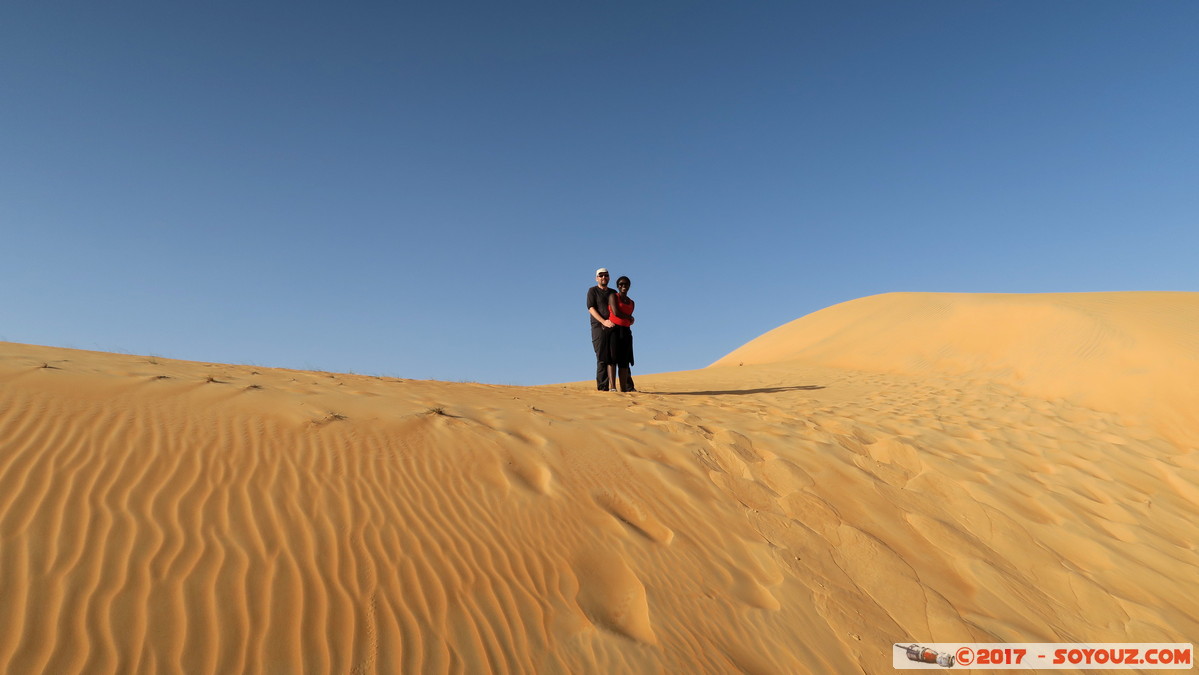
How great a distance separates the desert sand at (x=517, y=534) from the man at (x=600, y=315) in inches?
78.1

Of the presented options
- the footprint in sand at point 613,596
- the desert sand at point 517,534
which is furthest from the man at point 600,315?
the footprint in sand at point 613,596

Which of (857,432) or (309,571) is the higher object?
(857,432)

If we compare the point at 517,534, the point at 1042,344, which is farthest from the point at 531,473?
the point at 1042,344

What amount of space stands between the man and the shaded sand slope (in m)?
8.96

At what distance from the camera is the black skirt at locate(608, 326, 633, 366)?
845 cm

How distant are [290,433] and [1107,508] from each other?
7253mm

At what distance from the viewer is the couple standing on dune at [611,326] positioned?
826 centimetres

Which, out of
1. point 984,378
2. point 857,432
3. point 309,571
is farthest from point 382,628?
point 984,378

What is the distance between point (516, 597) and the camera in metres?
3.02

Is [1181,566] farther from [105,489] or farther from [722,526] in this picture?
[105,489]

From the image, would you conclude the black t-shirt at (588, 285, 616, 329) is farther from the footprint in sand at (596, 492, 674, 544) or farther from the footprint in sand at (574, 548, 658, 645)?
the footprint in sand at (574, 548, 658, 645)

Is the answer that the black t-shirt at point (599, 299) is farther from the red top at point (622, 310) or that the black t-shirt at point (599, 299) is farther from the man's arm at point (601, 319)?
the red top at point (622, 310)

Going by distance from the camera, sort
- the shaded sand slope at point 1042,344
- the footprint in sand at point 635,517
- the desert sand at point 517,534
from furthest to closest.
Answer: the shaded sand slope at point 1042,344
the footprint in sand at point 635,517
the desert sand at point 517,534

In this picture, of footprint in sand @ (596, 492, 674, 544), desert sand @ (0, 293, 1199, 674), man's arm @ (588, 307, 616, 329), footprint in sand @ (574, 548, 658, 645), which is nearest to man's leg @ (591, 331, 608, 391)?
man's arm @ (588, 307, 616, 329)
